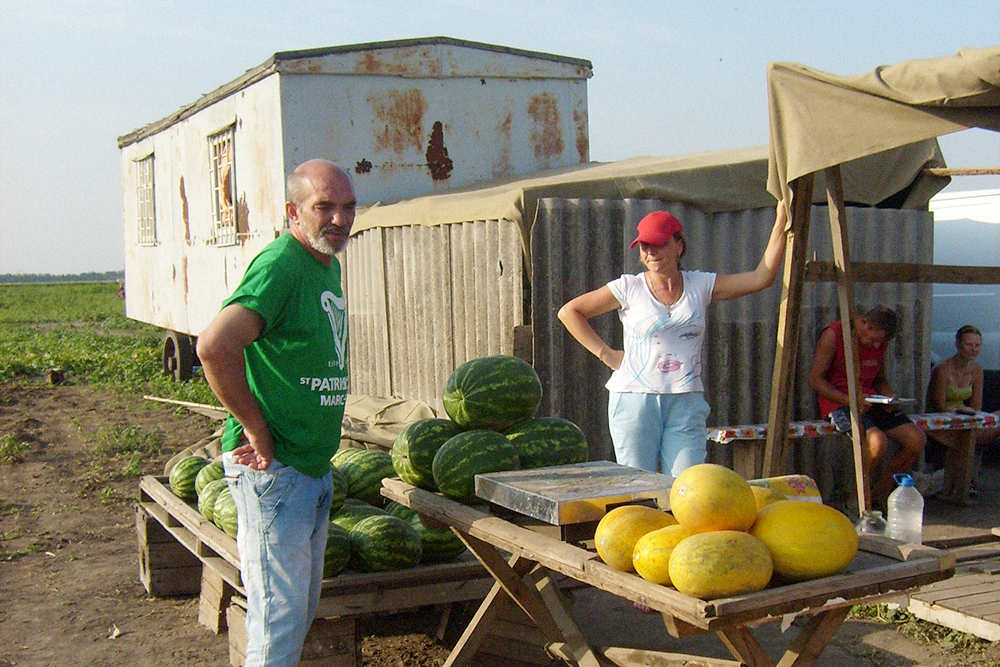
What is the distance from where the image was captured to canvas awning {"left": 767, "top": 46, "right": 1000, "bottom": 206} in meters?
4.11

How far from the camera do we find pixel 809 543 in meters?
2.74

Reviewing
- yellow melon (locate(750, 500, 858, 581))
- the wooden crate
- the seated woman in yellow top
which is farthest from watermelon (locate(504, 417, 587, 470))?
the seated woman in yellow top

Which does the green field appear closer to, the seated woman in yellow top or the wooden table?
the seated woman in yellow top

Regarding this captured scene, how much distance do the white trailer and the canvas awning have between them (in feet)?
21.4

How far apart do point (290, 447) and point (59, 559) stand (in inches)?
175

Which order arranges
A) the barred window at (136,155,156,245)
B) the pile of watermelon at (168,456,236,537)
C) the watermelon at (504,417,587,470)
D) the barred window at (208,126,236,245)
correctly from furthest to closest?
the barred window at (136,155,156,245)
the barred window at (208,126,236,245)
the pile of watermelon at (168,456,236,537)
the watermelon at (504,417,587,470)

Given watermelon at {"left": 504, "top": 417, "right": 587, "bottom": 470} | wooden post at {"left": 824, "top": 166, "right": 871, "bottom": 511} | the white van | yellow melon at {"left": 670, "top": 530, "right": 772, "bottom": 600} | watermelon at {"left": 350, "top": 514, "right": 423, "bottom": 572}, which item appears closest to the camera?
yellow melon at {"left": 670, "top": 530, "right": 772, "bottom": 600}

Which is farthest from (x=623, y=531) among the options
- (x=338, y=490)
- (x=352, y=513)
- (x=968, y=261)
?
(x=968, y=261)

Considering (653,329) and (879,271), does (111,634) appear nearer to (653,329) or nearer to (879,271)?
(653,329)

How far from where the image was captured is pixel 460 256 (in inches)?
298

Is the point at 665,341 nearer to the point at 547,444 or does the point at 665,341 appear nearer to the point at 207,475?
the point at 547,444

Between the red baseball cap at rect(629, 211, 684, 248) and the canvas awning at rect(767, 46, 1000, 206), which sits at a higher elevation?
the canvas awning at rect(767, 46, 1000, 206)

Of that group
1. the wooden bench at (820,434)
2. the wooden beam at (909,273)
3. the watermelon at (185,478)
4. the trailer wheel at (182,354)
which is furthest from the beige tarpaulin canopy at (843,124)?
the trailer wheel at (182,354)

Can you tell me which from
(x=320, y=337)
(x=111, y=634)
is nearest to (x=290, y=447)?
(x=320, y=337)
